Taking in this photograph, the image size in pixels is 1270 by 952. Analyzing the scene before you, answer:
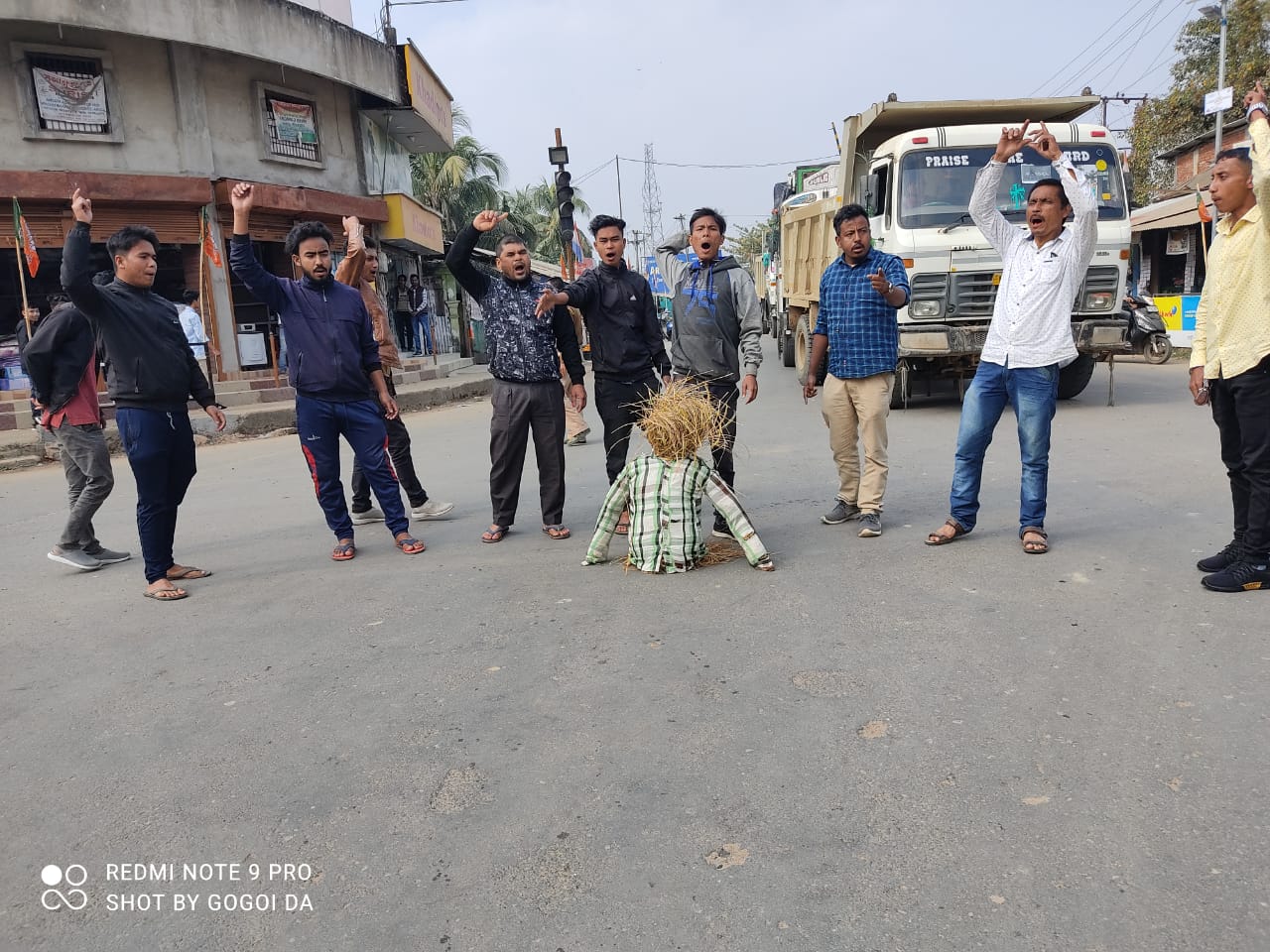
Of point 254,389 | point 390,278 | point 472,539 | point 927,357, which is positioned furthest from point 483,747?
point 390,278

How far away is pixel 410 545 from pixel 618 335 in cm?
179

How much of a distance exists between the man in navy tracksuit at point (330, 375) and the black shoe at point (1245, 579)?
4.16 meters

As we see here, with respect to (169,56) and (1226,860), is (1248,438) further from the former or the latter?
(169,56)

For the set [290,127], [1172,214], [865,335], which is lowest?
[865,335]

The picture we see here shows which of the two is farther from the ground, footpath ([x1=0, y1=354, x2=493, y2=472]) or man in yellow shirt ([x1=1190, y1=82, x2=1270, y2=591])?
man in yellow shirt ([x1=1190, y1=82, x2=1270, y2=591])

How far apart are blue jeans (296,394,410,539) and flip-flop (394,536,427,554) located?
68mm

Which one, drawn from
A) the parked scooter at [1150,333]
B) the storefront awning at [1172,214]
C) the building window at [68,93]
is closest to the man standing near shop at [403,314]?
the building window at [68,93]

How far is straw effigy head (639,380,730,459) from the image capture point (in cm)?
479

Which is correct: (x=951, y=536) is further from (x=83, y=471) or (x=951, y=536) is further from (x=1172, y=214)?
(x=1172, y=214)

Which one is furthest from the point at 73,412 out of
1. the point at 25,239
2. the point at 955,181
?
the point at 25,239

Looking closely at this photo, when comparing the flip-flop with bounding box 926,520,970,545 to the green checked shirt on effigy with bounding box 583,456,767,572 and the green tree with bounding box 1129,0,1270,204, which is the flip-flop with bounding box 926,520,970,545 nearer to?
the green checked shirt on effigy with bounding box 583,456,767,572

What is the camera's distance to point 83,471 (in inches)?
214

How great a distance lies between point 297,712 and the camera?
131 inches

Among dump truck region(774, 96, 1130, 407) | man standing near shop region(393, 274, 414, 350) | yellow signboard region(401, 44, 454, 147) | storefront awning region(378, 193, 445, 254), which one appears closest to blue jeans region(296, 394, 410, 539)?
Answer: dump truck region(774, 96, 1130, 407)
